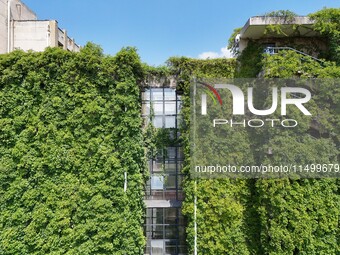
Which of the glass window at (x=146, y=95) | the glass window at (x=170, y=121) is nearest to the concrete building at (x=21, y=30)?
the glass window at (x=146, y=95)

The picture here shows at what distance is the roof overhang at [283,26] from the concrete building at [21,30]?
1216 cm

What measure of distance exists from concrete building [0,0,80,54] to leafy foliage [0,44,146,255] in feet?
30.0

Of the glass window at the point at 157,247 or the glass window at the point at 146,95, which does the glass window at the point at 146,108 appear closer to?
the glass window at the point at 146,95

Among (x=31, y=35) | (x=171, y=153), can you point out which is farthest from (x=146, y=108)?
(x=31, y=35)

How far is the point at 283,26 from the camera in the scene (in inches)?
352

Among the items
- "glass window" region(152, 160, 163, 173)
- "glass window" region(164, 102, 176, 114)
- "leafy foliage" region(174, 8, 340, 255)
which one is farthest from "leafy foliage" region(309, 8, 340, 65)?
"glass window" region(152, 160, 163, 173)

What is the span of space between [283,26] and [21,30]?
569 inches

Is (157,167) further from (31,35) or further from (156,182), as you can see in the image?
(31,35)

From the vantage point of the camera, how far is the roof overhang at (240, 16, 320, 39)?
8.81m

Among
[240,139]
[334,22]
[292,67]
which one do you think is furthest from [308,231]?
[334,22]

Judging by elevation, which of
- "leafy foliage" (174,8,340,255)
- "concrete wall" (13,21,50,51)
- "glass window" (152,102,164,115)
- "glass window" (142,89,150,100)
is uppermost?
"concrete wall" (13,21,50,51)

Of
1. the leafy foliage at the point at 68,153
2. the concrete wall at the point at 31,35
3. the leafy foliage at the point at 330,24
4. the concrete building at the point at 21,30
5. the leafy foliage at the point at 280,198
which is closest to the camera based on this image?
the leafy foliage at the point at 280,198

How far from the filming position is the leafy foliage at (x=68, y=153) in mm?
7488

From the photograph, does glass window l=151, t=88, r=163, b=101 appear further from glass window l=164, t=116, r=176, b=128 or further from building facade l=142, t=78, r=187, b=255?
glass window l=164, t=116, r=176, b=128
